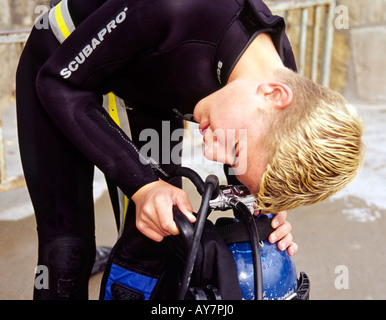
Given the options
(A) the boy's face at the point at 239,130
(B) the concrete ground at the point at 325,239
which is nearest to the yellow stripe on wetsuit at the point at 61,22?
(A) the boy's face at the point at 239,130

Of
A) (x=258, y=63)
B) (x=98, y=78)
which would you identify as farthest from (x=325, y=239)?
(x=98, y=78)

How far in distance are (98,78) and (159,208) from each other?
415 mm

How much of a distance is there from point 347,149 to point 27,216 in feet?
7.09

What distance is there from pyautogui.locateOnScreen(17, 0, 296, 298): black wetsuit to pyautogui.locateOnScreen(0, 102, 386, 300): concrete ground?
0.77 meters

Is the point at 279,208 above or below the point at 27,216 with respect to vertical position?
above

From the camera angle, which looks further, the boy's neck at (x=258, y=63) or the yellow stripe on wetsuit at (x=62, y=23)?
the yellow stripe on wetsuit at (x=62, y=23)

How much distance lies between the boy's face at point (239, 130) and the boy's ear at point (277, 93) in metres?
0.02

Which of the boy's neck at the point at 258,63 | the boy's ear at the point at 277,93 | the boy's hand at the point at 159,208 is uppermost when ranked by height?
the boy's neck at the point at 258,63

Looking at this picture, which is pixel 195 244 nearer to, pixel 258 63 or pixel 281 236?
pixel 281 236

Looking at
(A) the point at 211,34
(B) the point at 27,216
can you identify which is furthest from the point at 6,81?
(A) the point at 211,34

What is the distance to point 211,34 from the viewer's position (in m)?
1.15

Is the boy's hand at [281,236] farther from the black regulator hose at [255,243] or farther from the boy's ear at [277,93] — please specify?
the boy's ear at [277,93]

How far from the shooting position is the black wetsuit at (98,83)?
1.12m
